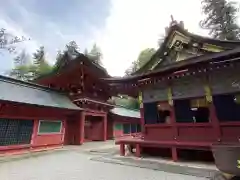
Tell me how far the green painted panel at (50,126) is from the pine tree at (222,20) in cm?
2512

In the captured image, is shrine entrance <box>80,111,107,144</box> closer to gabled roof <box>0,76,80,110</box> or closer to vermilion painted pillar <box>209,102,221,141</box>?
gabled roof <box>0,76,80,110</box>

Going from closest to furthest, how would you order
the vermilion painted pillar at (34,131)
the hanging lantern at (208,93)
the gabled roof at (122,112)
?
the hanging lantern at (208,93)
the vermilion painted pillar at (34,131)
the gabled roof at (122,112)

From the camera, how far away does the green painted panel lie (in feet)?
41.1

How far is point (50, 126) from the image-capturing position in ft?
43.6

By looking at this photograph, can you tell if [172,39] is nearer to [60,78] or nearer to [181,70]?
[181,70]

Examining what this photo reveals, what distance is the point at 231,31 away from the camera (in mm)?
28125

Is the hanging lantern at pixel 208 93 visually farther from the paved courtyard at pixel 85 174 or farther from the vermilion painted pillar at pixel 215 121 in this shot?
the paved courtyard at pixel 85 174

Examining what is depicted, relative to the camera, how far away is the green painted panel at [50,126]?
12531 millimetres

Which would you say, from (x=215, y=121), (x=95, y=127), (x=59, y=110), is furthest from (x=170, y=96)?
(x=95, y=127)

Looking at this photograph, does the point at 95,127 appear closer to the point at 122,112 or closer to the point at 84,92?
the point at 84,92

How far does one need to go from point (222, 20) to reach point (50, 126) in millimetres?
28377

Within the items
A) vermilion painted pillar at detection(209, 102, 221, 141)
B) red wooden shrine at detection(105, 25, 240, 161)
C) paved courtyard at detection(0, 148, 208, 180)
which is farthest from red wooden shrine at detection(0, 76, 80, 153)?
vermilion painted pillar at detection(209, 102, 221, 141)

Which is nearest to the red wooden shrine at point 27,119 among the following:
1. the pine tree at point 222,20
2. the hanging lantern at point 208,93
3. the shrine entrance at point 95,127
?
the shrine entrance at point 95,127

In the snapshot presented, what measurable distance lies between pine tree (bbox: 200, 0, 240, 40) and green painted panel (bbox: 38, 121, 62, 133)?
2512cm
